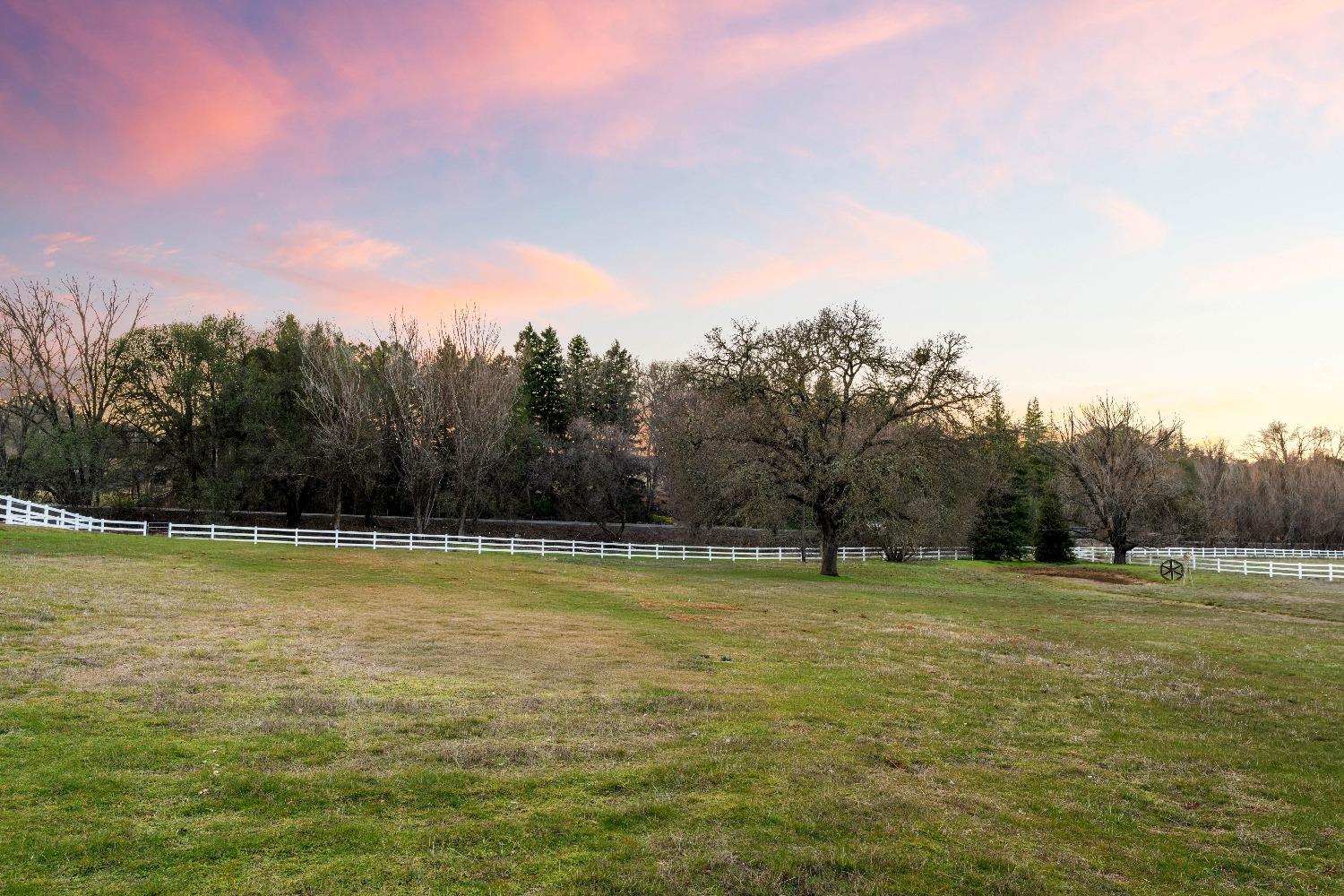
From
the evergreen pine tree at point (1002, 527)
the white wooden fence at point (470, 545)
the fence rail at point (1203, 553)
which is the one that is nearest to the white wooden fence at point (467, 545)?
the white wooden fence at point (470, 545)

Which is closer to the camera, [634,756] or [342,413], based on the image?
[634,756]

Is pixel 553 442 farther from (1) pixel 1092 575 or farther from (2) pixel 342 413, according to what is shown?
(1) pixel 1092 575

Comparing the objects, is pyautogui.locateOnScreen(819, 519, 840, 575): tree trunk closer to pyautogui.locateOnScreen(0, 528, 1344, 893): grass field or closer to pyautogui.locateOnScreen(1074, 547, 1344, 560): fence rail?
pyautogui.locateOnScreen(0, 528, 1344, 893): grass field

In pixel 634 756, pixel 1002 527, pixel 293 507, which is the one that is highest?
pixel 293 507

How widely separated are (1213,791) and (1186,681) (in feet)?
22.5

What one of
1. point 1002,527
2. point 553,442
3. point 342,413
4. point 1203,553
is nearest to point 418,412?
point 342,413

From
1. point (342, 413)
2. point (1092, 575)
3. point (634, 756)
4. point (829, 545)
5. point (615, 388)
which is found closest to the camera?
point (634, 756)

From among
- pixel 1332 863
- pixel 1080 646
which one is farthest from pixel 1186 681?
pixel 1332 863

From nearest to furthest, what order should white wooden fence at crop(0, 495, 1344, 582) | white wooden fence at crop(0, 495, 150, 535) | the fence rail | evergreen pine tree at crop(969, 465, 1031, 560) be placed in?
white wooden fence at crop(0, 495, 150, 535) → white wooden fence at crop(0, 495, 1344, 582) → evergreen pine tree at crop(969, 465, 1031, 560) → the fence rail

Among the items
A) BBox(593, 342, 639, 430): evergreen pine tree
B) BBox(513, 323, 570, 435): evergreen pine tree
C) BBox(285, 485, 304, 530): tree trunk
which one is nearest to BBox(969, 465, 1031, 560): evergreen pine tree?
BBox(593, 342, 639, 430): evergreen pine tree

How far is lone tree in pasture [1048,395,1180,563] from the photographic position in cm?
5844

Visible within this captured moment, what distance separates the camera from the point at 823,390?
38781mm

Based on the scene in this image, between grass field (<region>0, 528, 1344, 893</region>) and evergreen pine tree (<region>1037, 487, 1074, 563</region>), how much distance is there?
1708 inches

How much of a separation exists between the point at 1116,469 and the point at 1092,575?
17.8 metres
